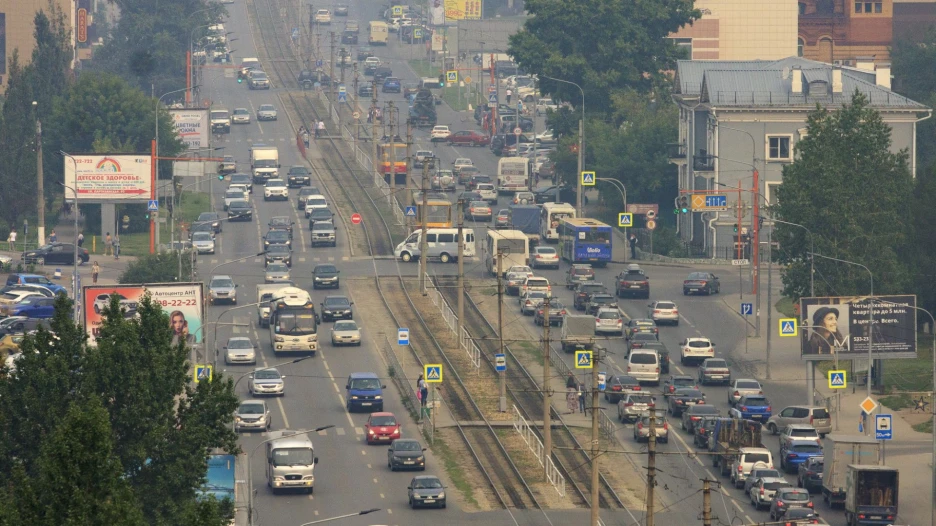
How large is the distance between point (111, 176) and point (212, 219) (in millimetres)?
7699

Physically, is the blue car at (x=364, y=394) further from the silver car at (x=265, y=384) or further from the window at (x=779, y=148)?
the window at (x=779, y=148)

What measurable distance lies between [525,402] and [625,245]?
3254cm

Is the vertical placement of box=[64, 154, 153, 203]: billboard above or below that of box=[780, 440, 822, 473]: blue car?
above

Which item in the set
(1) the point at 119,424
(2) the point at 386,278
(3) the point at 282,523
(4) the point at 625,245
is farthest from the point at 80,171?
(1) the point at 119,424

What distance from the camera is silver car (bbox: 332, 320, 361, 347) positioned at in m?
88.8

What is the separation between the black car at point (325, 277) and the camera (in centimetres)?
10131

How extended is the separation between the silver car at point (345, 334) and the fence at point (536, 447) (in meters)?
13.2

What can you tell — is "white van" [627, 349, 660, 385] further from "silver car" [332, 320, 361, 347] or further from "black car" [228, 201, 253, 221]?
"black car" [228, 201, 253, 221]

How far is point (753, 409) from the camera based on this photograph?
74.9m

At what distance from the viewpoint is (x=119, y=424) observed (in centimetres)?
4784

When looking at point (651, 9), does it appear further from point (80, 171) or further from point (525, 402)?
point (525, 402)

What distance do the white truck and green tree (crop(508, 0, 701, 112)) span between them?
69.6 feet

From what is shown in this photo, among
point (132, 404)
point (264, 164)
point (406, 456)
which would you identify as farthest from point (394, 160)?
point (132, 404)

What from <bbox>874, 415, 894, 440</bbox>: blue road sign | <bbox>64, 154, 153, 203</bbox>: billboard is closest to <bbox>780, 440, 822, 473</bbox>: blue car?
<bbox>874, 415, 894, 440</bbox>: blue road sign
